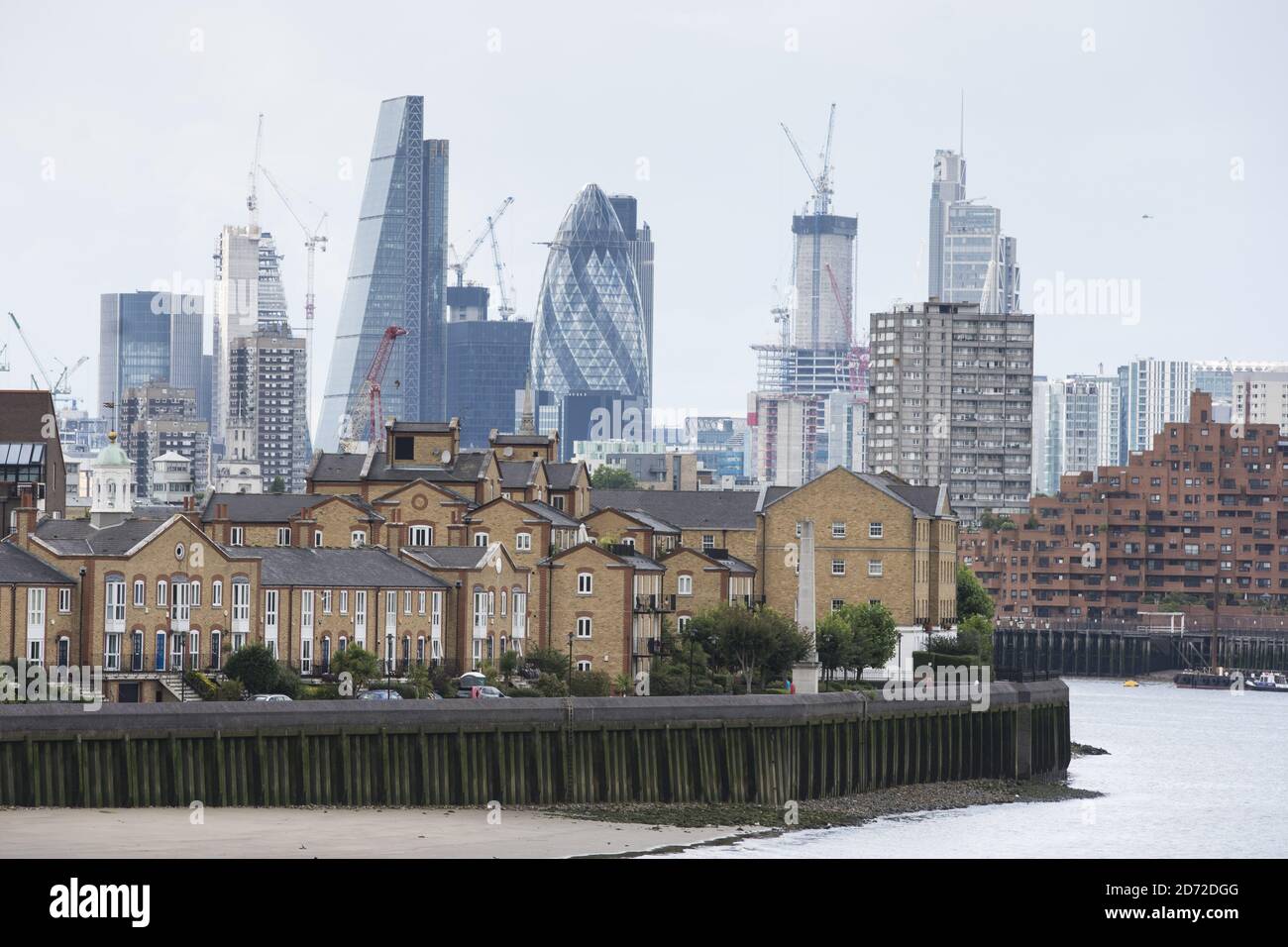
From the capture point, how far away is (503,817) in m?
82.5

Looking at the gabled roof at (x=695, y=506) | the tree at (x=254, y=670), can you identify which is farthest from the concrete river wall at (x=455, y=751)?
the gabled roof at (x=695, y=506)

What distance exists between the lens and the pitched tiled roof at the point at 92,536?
10912 cm

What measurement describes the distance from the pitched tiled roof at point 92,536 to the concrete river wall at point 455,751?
1066 inches

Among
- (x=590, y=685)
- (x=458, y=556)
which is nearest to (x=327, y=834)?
(x=590, y=685)

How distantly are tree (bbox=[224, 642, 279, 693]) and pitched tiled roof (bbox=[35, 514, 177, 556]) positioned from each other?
6.23 metres

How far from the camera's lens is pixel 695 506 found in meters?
157

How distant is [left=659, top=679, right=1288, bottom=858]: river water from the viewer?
281ft

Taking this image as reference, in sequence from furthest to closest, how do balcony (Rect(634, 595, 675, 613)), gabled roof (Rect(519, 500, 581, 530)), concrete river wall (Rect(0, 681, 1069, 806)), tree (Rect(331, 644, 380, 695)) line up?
gabled roof (Rect(519, 500, 581, 530))
balcony (Rect(634, 595, 675, 613))
tree (Rect(331, 644, 380, 695))
concrete river wall (Rect(0, 681, 1069, 806))

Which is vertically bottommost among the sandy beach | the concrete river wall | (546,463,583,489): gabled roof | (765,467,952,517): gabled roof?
the sandy beach

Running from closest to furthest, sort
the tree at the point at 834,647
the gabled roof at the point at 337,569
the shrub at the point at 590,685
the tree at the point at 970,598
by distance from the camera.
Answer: the shrub at the point at 590,685 < the gabled roof at the point at 337,569 < the tree at the point at 834,647 < the tree at the point at 970,598

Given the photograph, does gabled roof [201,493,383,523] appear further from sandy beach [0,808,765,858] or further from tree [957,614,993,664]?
sandy beach [0,808,765,858]

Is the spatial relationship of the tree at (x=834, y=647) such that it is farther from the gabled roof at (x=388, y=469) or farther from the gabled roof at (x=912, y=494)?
the gabled roof at (x=388, y=469)

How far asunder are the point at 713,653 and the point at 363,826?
2008 inches

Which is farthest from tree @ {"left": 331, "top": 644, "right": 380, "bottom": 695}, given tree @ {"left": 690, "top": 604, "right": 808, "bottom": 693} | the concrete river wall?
the concrete river wall
